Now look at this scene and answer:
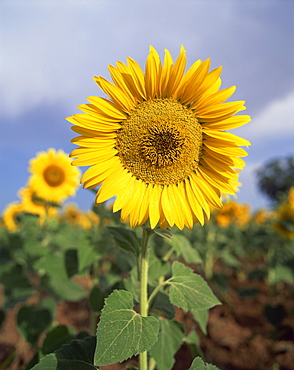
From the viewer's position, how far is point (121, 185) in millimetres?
1443

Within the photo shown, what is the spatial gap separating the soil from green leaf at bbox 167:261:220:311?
1677 mm

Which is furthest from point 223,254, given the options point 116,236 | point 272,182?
point 272,182

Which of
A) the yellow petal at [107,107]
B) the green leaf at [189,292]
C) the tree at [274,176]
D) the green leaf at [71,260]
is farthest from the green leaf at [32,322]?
the tree at [274,176]

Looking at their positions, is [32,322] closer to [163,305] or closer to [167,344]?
[167,344]

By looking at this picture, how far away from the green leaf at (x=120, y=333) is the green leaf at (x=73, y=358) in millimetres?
245

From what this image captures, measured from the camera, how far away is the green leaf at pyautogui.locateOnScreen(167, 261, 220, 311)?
1.40m

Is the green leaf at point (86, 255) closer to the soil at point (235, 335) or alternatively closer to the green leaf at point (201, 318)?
the green leaf at point (201, 318)

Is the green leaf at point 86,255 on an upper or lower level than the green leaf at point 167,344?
upper

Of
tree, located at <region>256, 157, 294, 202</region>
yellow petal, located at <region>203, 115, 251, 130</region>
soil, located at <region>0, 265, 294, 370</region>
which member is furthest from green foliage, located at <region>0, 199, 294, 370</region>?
tree, located at <region>256, 157, 294, 202</region>

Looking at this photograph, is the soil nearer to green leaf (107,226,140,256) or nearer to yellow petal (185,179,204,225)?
green leaf (107,226,140,256)

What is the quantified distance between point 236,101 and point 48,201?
3427mm

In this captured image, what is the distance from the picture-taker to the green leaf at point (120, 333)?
45.6 inches

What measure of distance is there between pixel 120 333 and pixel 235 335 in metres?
4.00

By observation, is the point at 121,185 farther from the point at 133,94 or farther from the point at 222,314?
the point at 222,314
